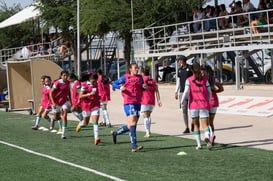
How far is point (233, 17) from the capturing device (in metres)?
29.9

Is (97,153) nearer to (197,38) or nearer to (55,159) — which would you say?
(55,159)

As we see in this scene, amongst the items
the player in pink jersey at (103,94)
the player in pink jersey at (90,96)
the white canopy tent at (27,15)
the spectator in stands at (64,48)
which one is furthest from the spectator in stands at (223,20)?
the white canopy tent at (27,15)

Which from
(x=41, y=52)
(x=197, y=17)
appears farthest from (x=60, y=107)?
(x=41, y=52)

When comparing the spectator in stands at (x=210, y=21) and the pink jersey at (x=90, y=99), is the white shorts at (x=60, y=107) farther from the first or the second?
the spectator in stands at (x=210, y=21)

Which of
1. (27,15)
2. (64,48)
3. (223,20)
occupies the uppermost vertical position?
(27,15)

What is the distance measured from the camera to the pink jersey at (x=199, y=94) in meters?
12.8

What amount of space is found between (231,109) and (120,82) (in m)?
10.5

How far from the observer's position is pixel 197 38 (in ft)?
105

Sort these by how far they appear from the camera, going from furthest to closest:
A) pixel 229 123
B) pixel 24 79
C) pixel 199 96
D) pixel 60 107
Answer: pixel 24 79 → pixel 229 123 → pixel 60 107 → pixel 199 96

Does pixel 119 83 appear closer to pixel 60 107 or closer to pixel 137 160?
pixel 137 160

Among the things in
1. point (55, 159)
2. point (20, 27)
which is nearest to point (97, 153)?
point (55, 159)

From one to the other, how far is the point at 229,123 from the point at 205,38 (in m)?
12.4

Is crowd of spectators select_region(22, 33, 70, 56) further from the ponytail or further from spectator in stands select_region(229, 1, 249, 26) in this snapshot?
the ponytail

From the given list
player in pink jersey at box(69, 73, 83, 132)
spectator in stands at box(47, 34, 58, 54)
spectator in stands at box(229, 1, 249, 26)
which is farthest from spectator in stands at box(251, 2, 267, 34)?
spectator in stands at box(47, 34, 58, 54)
